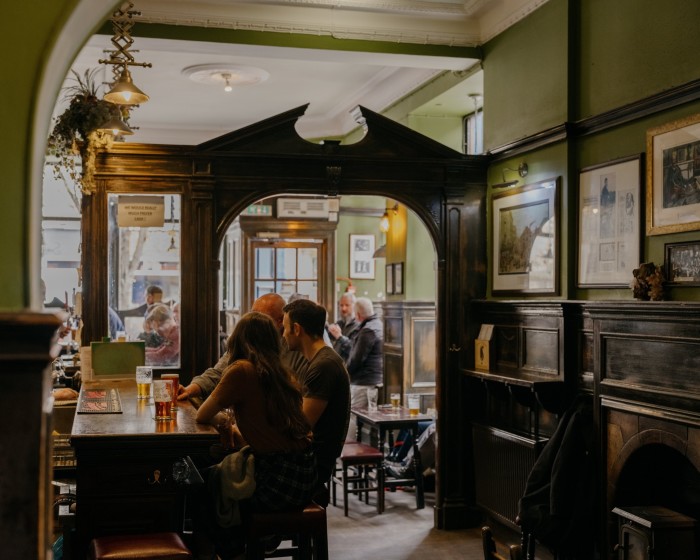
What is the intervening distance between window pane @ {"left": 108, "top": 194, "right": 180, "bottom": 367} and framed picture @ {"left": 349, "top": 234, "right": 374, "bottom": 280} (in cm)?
569

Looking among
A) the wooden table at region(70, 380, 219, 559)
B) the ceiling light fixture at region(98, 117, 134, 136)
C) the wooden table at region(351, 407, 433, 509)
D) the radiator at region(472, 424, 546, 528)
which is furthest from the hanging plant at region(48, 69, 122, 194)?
the radiator at region(472, 424, 546, 528)

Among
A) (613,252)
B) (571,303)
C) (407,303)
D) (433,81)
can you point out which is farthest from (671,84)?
(407,303)

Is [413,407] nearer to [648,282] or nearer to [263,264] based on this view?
[648,282]

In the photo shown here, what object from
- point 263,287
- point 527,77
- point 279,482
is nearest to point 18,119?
point 279,482

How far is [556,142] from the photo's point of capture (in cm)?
561

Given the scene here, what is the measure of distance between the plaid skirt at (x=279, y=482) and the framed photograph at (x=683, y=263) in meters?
2.11

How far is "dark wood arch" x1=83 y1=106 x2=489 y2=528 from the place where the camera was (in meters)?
6.07

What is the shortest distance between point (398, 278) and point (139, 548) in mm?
6159

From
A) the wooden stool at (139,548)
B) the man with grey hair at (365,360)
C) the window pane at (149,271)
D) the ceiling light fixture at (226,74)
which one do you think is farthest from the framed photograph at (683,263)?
the ceiling light fixture at (226,74)

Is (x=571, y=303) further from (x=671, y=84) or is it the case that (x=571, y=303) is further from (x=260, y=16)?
(x=260, y=16)

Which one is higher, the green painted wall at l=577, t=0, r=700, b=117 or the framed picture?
the green painted wall at l=577, t=0, r=700, b=117

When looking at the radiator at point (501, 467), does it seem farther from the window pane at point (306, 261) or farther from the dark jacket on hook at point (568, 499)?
the window pane at point (306, 261)

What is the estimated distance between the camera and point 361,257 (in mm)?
11930

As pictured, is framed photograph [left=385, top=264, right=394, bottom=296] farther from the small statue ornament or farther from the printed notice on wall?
the small statue ornament
